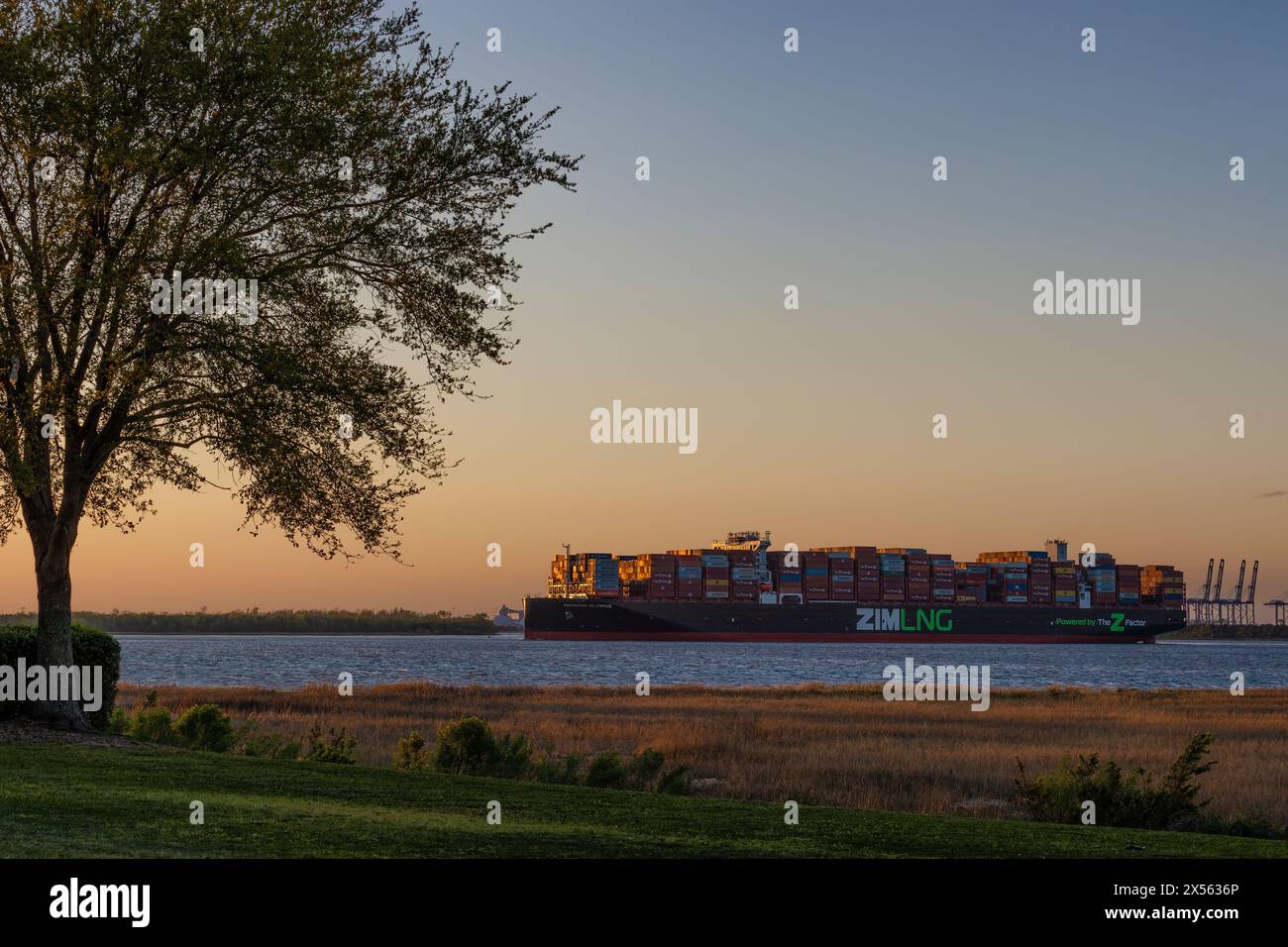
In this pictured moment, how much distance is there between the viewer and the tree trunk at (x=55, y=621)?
23188 millimetres

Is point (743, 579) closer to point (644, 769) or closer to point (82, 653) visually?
point (82, 653)

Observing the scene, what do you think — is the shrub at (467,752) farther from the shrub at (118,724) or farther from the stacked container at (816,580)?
the stacked container at (816,580)

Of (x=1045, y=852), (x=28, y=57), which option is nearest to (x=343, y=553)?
(x=28, y=57)

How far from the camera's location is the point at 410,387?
23.9 m

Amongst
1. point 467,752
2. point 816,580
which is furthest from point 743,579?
point 467,752

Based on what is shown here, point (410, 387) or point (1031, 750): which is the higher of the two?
point (410, 387)

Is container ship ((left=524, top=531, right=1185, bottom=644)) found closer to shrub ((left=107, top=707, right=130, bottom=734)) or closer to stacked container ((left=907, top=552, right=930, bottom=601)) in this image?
stacked container ((left=907, top=552, right=930, bottom=601))

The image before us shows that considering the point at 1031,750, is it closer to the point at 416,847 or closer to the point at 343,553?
the point at 343,553

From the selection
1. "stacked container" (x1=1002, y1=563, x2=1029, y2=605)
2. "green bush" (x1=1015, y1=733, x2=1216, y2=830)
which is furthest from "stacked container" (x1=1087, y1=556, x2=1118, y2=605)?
"green bush" (x1=1015, y1=733, x2=1216, y2=830)

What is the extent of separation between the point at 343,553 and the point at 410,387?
3.35 meters

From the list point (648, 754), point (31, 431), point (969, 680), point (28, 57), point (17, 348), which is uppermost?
point (28, 57)

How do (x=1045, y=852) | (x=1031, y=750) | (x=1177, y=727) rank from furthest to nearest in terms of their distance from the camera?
(x=1177, y=727)
(x=1031, y=750)
(x=1045, y=852)

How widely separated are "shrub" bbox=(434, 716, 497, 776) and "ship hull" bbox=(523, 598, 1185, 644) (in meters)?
130

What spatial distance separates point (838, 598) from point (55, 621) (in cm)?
14409
